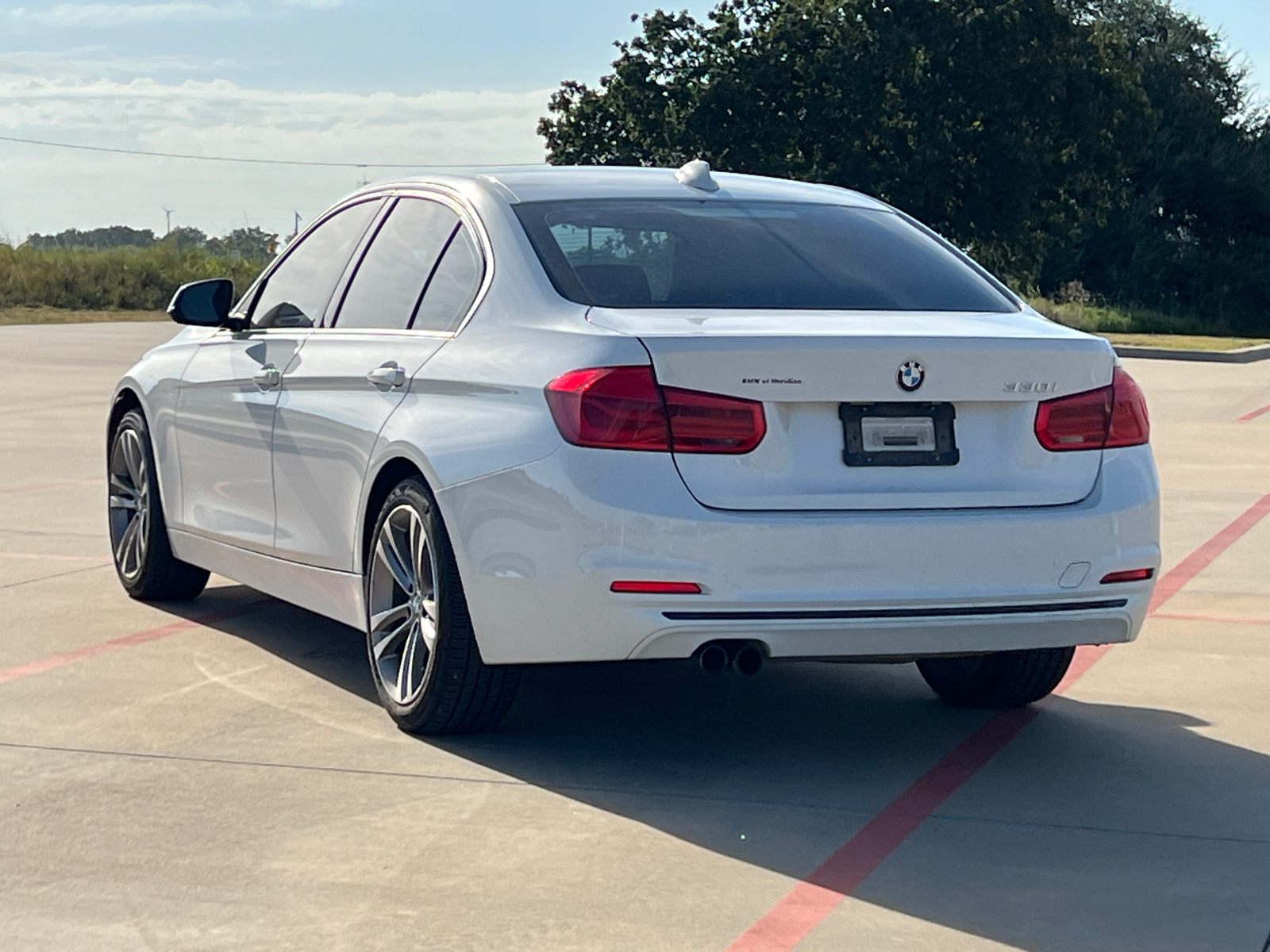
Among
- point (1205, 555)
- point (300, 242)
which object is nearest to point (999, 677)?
point (300, 242)

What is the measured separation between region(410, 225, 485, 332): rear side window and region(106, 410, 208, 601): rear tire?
2106mm

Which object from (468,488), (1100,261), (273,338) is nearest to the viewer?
(468,488)

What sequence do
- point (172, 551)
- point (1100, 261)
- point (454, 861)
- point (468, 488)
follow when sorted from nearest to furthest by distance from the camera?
point (454, 861)
point (468, 488)
point (172, 551)
point (1100, 261)

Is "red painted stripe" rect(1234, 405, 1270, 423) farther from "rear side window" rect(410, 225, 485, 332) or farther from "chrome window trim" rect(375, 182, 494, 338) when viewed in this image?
"rear side window" rect(410, 225, 485, 332)

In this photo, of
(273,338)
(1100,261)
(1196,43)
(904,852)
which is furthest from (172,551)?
(1196,43)

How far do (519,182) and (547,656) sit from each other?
5.70 feet

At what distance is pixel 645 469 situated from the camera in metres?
5.17

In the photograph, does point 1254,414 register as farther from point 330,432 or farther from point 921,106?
point 921,106

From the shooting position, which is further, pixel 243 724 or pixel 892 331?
pixel 243 724

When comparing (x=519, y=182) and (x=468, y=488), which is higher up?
(x=519, y=182)

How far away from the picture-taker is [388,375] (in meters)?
6.13

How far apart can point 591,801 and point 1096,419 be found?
173 cm

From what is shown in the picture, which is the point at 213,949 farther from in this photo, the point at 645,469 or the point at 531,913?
the point at 645,469

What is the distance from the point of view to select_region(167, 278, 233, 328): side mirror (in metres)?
7.45
